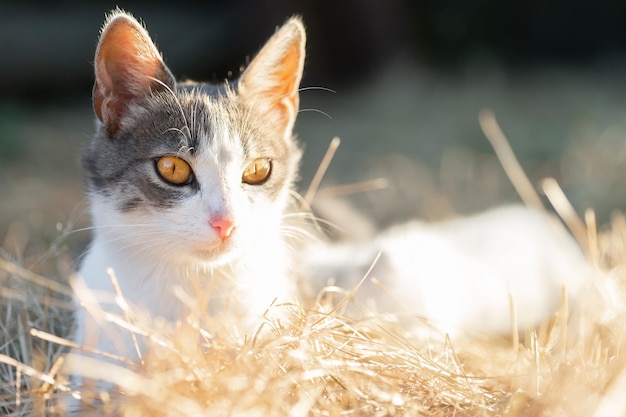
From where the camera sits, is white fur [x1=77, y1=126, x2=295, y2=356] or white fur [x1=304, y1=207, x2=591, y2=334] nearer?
white fur [x1=77, y1=126, x2=295, y2=356]

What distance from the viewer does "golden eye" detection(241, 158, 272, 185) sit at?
156 cm

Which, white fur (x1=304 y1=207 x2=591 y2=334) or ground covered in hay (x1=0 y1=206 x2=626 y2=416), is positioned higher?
ground covered in hay (x1=0 y1=206 x2=626 y2=416)

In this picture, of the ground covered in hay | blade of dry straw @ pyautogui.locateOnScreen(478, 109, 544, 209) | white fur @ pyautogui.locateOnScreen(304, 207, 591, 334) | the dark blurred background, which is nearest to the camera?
the ground covered in hay

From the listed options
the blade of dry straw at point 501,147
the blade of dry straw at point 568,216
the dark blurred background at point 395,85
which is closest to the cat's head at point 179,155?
the blade of dry straw at point 568,216

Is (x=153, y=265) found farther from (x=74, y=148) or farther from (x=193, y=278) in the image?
(x=74, y=148)

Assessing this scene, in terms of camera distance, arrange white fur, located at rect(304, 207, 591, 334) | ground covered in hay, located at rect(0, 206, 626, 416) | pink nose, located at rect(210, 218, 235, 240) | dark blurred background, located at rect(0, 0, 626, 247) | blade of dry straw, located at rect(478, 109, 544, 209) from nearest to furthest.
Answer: ground covered in hay, located at rect(0, 206, 626, 416)
pink nose, located at rect(210, 218, 235, 240)
white fur, located at rect(304, 207, 591, 334)
blade of dry straw, located at rect(478, 109, 544, 209)
dark blurred background, located at rect(0, 0, 626, 247)

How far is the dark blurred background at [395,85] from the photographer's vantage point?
10.9ft

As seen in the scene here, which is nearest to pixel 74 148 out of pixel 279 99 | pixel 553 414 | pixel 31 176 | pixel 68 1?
pixel 31 176

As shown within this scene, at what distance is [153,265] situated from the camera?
5.05 feet

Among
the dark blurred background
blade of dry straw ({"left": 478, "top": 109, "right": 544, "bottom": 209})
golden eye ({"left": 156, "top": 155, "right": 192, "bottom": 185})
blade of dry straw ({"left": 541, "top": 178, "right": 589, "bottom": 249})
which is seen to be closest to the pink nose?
golden eye ({"left": 156, "top": 155, "right": 192, "bottom": 185})

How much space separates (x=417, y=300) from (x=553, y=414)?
0.82 m

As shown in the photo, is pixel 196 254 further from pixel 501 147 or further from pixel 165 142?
pixel 501 147

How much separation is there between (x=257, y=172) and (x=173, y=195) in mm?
210

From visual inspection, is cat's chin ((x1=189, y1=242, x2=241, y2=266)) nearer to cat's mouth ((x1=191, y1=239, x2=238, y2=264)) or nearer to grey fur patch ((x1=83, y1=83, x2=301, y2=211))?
cat's mouth ((x1=191, y1=239, x2=238, y2=264))
